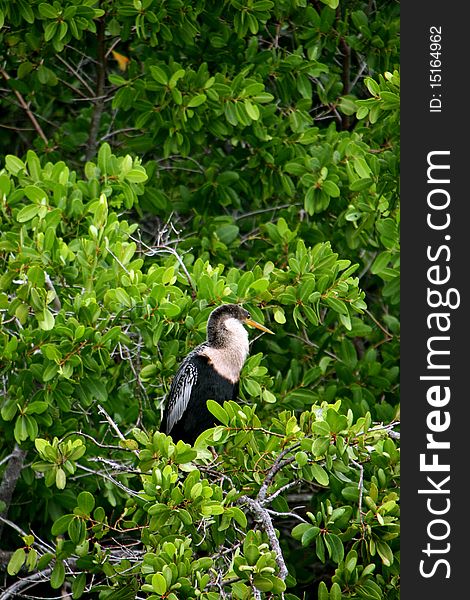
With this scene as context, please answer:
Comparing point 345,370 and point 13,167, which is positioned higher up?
point 13,167

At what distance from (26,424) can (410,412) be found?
151cm

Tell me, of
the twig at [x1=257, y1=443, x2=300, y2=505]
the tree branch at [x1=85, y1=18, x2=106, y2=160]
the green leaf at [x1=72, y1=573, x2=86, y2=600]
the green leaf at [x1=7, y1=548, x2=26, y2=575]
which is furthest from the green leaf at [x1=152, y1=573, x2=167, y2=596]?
the tree branch at [x1=85, y1=18, x2=106, y2=160]

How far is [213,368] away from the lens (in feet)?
15.1

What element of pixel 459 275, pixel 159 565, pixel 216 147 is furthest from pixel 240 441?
pixel 216 147

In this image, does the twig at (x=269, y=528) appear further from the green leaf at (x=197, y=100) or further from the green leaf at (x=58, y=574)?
the green leaf at (x=197, y=100)

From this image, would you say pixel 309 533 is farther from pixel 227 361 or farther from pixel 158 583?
pixel 227 361

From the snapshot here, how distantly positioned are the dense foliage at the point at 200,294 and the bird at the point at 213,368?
0.19 feet

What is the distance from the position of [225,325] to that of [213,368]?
0.18 metres

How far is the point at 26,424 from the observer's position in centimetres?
434

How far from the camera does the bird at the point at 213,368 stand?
4582 millimetres

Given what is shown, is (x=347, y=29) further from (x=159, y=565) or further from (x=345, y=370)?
(x=159, y=565)

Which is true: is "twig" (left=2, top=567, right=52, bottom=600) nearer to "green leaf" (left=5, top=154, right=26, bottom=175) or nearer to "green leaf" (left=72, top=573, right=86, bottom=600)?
"green leaf" (left=72, top=573, right=86, bottom=600)

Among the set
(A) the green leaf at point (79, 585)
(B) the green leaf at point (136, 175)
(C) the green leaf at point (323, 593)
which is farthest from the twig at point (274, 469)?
(B) the green leaf at point (136, 175)

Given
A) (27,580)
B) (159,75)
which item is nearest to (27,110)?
(159,75)
